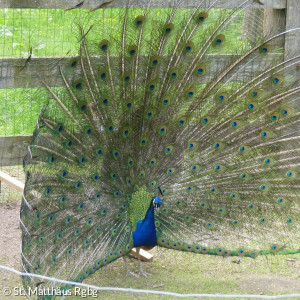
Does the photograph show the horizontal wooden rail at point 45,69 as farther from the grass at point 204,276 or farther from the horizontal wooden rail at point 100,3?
the grass at point 204,276

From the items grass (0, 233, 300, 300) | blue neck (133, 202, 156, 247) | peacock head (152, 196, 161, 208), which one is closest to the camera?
peacock head (152, 196, 161, 208)

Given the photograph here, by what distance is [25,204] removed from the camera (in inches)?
158

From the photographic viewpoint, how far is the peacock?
166 inches

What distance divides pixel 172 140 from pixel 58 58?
1.22 metres

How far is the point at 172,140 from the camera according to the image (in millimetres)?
4430

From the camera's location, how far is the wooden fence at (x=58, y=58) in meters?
4.51

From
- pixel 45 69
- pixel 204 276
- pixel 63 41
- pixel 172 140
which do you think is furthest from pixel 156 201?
pixel 63 41

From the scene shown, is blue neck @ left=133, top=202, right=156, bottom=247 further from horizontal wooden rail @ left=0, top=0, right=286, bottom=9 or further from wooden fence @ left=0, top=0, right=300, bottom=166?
horizontal wooden rail @ left=0, top=0, right=286, bottom=9

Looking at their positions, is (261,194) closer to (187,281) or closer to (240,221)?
(240,221)

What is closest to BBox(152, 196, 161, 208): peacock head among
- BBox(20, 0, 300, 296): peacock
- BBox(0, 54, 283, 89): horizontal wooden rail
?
BBox(20, 0, 300, 296): peacock

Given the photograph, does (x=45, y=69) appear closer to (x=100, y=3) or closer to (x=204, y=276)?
(x=100, y=3)

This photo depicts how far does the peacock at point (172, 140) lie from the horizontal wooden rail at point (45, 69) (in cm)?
2

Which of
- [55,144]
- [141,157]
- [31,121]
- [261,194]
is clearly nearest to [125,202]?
[141,157]

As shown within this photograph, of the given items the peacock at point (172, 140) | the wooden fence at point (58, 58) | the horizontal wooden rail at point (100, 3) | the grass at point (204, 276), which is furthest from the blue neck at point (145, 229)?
the horizontal wooden rail at point (100, 3)
